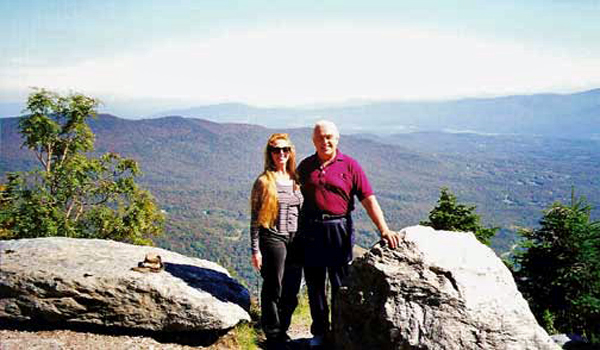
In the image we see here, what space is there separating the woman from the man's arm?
1.09 metres

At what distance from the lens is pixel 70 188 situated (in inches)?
871

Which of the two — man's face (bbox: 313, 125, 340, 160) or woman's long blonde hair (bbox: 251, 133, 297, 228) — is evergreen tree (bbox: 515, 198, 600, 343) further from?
woman's long blonde hair (bbox: 251, 133, 297, 228)

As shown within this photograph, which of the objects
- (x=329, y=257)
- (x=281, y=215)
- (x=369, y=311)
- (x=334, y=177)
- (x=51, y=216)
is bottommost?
(x=51, y=216)

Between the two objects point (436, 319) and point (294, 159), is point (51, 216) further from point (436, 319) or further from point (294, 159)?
point (436, 319)

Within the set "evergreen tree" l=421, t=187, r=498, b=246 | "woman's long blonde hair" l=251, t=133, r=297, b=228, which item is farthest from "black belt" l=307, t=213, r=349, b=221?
"evergreen tree" l=421, t=187, r=498, b=246

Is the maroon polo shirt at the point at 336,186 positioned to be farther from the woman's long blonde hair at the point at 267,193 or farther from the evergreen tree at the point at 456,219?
the evergreen tree at the point at 456,219

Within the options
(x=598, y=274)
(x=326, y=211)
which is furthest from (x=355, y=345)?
(x=598, y=274)

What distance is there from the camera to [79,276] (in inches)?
320

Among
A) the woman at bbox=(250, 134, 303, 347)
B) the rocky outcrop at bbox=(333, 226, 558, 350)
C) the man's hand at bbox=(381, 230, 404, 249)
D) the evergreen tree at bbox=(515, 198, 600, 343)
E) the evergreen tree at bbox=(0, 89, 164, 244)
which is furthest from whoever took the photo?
the evergreen tree at bbox=(0, 89, 164, 244)

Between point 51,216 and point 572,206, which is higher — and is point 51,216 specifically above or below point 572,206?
below

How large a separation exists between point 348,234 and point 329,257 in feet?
1.61

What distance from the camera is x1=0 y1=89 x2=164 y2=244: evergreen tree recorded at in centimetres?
2052

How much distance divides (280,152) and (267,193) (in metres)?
0.68

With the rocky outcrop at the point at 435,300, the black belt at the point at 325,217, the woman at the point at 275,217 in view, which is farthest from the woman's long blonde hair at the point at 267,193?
the rocky outcrop at the point at 435,300
